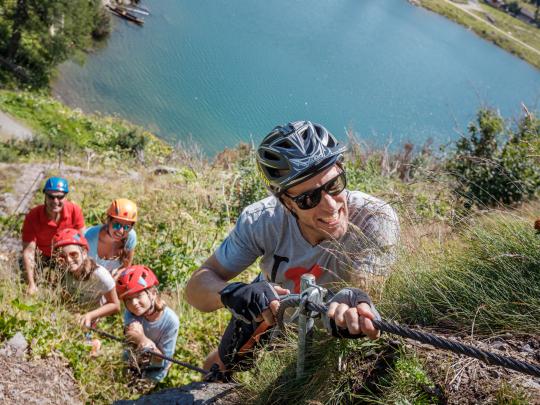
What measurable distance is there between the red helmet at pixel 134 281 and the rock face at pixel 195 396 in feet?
4.14

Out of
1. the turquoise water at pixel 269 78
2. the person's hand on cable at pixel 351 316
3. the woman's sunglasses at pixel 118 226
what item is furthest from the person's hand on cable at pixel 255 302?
the turquoise water at pixel 269 78

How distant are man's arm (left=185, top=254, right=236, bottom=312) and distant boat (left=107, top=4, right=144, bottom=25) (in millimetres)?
41860

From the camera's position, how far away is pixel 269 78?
31.2m

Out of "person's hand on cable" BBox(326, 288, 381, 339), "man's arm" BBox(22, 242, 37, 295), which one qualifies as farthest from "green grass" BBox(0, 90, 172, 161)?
"person's hand on cable" BBox(326, 288, 381, 339)

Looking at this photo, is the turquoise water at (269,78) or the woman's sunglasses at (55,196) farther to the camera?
the turquoise water at (269,78)

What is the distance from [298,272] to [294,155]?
70cm

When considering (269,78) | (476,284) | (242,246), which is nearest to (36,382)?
(242,246)

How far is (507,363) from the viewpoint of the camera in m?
1.67

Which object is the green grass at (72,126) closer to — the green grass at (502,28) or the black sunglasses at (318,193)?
the black sunglasses at (318,193)

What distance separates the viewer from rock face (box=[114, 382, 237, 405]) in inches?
118

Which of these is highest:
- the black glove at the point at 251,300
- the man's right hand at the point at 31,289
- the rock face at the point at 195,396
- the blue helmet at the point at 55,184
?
the black glove at the point at 251,300

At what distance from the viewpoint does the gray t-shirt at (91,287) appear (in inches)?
198

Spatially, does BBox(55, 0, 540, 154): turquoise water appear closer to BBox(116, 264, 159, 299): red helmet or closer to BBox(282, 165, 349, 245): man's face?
BBox(116, 264, 159, 299): red helmet

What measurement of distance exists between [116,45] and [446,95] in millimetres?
23308
